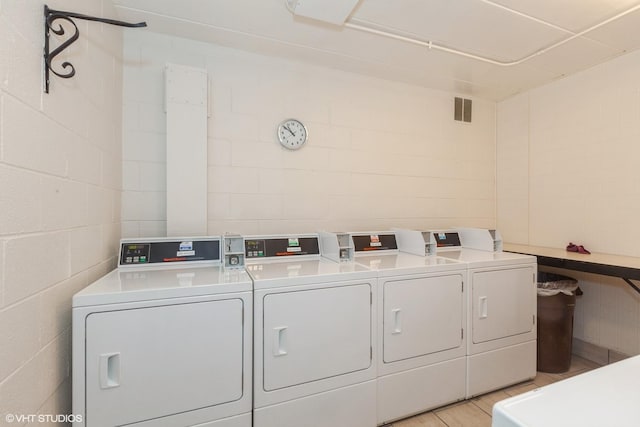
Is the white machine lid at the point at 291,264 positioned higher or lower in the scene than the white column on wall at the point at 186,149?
lower

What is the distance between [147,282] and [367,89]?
2465 millimetres

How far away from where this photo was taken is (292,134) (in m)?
2.58

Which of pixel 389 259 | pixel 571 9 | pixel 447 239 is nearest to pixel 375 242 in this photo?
pixel 389 259

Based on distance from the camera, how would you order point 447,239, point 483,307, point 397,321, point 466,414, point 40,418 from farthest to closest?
1. point 447,239
2. point 483,307
3. point 466,414
4. point 397,321
5. point 40,418

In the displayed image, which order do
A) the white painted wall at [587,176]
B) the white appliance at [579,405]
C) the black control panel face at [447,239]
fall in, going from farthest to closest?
the black control panel face at [447,239] < the white painted wall at [587,176] < the white appliance at [579,405]

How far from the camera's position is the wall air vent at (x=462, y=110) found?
3.31 metres

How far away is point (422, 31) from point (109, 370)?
2773 mm

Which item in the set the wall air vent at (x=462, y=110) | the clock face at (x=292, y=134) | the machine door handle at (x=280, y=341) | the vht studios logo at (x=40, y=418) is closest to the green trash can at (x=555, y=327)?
the wall air vent at (x=462, y=110)

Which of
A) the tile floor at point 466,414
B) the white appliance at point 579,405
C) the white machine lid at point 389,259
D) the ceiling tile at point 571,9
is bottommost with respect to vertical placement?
the tile floor at point 466,414

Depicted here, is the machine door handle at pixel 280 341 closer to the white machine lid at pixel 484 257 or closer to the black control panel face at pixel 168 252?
the black control panel face at pixel 168 252

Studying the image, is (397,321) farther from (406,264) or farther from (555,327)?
(555,327)

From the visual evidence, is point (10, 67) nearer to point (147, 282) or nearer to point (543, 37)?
point (147, 282)

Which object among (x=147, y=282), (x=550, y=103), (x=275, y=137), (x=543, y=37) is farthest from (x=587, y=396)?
(x=550, y=103)

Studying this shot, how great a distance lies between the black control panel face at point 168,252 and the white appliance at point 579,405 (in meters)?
1.79
